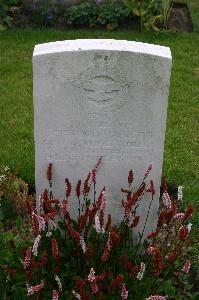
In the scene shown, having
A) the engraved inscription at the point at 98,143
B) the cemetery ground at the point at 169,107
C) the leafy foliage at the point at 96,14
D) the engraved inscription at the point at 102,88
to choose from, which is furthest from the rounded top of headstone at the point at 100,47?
the leafy foliage at the point at 96,14

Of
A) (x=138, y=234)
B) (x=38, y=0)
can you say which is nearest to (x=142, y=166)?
(x=138, y=234)

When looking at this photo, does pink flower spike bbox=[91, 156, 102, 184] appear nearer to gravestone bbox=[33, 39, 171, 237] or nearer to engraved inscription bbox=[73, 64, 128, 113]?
gravestone bbox=[33, 39, 171, 237]

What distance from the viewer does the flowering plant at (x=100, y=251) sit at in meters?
3.65

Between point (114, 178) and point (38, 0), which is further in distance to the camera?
point (38, 0)

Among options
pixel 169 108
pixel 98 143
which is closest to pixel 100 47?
pixel 98 143

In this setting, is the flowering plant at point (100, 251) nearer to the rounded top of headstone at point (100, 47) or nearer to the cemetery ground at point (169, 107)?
the cemetery ground at point (169, 107)

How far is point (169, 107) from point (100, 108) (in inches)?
121

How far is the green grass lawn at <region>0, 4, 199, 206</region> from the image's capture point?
5.53 meters

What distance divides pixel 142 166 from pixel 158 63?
0.72 metres

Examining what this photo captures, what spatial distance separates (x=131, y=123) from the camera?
12.8ft

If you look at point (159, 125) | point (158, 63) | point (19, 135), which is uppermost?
point (158, 63)

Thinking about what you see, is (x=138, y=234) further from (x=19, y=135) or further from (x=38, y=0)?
(x=38, y=0)

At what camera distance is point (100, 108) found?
3.83 meters

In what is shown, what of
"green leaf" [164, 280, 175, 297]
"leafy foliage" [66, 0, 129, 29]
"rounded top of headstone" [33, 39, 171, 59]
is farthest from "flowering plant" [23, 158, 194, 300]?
"leafy foliage" [66, 0, 129, 29]
